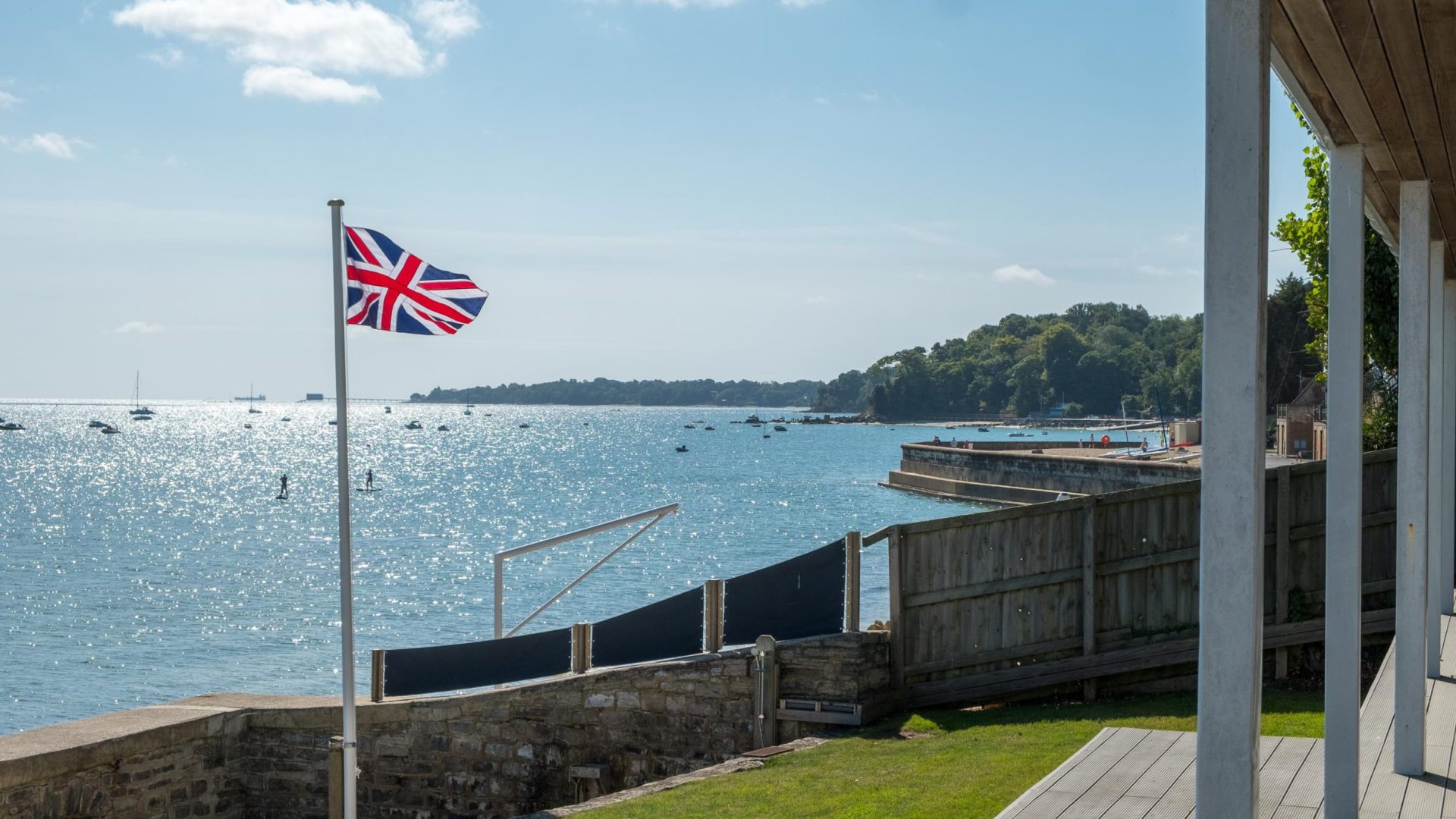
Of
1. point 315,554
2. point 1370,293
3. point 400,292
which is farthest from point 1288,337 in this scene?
point 400,292

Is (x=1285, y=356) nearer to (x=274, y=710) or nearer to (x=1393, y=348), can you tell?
(x=1393, y=348)

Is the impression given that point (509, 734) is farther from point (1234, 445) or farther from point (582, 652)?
point (1234, 445)

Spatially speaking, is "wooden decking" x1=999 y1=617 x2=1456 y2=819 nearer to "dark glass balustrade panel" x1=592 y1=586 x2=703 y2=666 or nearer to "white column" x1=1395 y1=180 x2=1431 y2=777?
"white column" x1=1395 y1=180 x2=1431 y2=777

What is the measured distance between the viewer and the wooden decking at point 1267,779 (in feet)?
19.4

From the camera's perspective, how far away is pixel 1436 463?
28.7 ft

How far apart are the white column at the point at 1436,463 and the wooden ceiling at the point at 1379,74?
1765 millimetres

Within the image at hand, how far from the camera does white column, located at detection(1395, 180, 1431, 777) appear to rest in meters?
6.16

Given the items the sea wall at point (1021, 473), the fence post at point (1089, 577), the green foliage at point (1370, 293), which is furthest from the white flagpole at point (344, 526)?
the sea wall at point (1021, 473)

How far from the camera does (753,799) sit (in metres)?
8.38

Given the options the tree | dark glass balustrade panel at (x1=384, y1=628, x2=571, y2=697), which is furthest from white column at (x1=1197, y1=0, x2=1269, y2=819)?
the tree

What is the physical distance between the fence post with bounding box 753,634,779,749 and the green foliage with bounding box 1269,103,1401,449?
6749 mm

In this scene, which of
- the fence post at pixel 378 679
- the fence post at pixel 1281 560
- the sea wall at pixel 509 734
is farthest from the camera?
the fence post at pixel 378 679

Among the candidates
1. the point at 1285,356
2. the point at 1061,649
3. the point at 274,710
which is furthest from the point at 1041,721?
the point at 1285,356

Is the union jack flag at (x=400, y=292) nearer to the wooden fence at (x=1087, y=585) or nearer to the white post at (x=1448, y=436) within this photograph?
the wooden fence at (x=1087, y=585)
